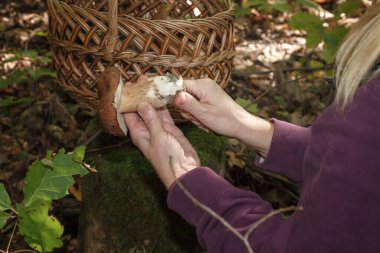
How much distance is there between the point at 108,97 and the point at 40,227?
396mm

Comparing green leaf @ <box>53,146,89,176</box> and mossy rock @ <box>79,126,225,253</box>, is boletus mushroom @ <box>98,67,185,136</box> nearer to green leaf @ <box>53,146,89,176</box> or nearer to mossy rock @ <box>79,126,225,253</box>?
green leaf @ <box>53,146,89,176</box>

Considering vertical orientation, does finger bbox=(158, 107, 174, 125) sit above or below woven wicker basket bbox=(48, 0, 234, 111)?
below

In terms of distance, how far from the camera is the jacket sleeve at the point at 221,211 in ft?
3.99

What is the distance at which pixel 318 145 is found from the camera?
1.08 meters

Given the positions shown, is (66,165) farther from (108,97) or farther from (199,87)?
(199,87)

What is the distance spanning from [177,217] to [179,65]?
0.55m

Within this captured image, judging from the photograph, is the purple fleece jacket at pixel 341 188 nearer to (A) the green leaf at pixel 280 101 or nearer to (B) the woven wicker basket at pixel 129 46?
(B) the woven wicker basket at pixel 129 46

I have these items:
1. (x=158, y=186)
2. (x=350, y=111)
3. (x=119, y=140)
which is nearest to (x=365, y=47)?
(x=350, y=111)

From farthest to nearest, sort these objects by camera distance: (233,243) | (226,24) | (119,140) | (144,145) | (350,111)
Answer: (119,140) → (226,24) → (144,145) → (233,243) → (350,111)

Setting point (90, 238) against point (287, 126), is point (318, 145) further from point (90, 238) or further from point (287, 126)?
point (90, 238)

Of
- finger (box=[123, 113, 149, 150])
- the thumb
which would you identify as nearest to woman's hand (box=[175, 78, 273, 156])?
the thumb

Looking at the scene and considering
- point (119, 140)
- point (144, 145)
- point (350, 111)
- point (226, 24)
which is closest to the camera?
point (350, 111)

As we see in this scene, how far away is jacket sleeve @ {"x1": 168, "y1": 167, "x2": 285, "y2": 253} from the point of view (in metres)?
1.22

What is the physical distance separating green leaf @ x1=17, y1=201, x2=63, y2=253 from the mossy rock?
43 centimetres
